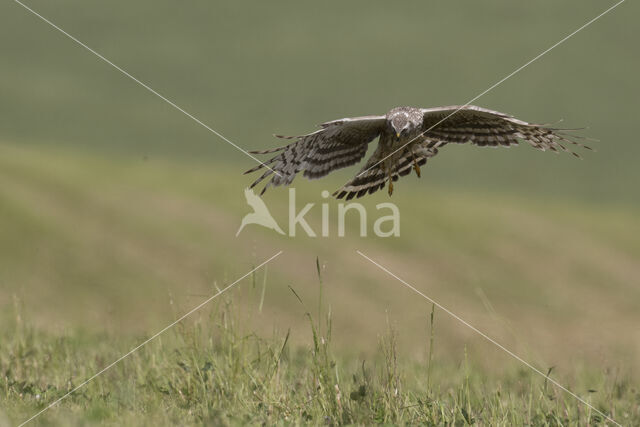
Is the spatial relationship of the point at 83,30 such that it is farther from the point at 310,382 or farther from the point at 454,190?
the point at 310,382

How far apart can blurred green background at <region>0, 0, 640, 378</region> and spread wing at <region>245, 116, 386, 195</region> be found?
4.76 feet

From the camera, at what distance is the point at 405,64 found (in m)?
47.2

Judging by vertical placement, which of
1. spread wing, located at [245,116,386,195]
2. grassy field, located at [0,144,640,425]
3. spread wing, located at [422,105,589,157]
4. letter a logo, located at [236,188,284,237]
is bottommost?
grassy field, located at [0,144,640,425]

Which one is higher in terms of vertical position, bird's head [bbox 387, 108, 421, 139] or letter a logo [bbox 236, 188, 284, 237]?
bird's head [bbox 387, 108, 421, 139]

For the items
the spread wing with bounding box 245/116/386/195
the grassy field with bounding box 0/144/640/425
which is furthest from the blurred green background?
the spread wing with bounding box 245/116/386/195

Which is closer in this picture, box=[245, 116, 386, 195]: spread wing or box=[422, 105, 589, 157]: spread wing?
box=[245, 116, 386, 195]: spread wing

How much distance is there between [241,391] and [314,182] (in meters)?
24.2

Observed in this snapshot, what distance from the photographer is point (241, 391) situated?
5695mm

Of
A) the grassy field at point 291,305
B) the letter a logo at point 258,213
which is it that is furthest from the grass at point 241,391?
the letter a logo at point 258,213

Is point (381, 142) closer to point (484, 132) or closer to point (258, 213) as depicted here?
point (484, 132)

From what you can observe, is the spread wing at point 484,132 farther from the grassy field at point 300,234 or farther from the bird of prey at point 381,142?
the grassy field at point 300,234

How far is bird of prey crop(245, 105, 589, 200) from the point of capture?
832 cm

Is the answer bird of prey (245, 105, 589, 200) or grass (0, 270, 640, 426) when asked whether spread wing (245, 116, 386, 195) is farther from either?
grass (0, 270, 640, 426)

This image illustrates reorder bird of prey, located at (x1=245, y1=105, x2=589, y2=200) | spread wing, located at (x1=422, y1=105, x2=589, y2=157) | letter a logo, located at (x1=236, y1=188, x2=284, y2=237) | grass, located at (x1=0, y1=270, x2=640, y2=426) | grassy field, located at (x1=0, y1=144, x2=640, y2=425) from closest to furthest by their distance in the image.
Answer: grass, located at (x1=0, y1=270, x2=640, y2=426), grassy field, located at (x1=0, y1=144, x2=640, y2=425), letter a logo, located at (x1=236, y1=188, x2=284, y2=237), bird of prey, located at (x1=245, y1=105, x2=589, y2=200), spread wing, located at (x1=422, y1=105, x2=589, y2=157)
